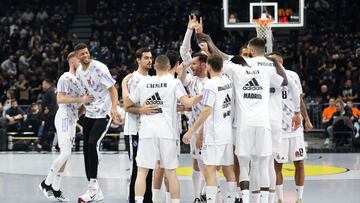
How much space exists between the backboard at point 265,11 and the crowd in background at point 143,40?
4.09m

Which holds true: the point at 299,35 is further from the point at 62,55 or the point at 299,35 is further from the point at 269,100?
the point at 269,100

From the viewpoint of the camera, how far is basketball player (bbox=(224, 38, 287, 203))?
9.77 m

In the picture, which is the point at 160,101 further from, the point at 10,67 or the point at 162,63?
the point at 10,67

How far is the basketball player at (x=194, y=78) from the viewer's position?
10.6 metres

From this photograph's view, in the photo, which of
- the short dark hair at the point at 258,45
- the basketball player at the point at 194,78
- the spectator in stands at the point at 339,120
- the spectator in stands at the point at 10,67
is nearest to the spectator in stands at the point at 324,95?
the spectator in stands at the point at 339,120

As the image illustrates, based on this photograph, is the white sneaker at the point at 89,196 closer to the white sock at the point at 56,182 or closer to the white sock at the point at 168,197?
the white sock at the point at 56,182

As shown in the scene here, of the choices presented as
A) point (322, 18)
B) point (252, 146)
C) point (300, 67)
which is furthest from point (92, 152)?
point (322, 18)

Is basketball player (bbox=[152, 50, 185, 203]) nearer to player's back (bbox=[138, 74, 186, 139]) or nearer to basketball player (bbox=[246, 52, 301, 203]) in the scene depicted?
player's back (bbox=[138, 74, 186, 139])

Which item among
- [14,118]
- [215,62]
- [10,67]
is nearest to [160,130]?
[215,62]

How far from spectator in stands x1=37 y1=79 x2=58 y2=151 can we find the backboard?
4833 mm

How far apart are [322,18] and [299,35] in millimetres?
1554

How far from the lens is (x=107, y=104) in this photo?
454 inches

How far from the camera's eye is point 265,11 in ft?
59.7

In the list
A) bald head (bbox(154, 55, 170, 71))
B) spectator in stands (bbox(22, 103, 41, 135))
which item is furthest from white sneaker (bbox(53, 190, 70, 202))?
spectator in stands (bbox(22, 103, 41, 135))
